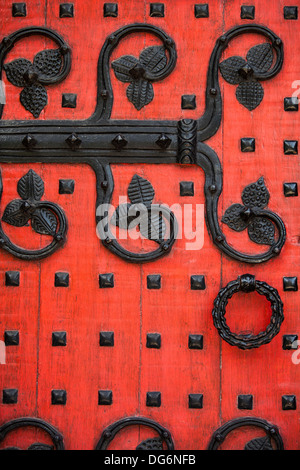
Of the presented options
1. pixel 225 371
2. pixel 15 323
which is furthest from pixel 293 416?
pixel 15 323

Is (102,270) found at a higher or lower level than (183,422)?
higher

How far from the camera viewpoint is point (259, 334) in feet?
6.59

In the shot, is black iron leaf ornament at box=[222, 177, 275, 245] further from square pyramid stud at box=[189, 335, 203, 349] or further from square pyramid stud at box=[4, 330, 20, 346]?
square pyramid stud at box=[4, 330, 20, 346]

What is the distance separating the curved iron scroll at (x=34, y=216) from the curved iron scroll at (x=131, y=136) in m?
0.10

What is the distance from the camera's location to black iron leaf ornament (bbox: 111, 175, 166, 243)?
209cm

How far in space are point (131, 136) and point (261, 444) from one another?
3.70 feet

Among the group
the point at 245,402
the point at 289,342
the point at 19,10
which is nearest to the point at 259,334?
the point at 289,342

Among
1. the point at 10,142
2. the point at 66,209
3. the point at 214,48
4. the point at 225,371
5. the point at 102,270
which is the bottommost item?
the point at 225,371

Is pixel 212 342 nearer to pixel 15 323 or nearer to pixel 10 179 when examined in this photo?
pixel 15 323

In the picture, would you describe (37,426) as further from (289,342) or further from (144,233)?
(289,342)

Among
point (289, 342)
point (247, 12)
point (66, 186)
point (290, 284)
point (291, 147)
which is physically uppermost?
point (247, 12)

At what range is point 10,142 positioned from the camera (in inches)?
83.4

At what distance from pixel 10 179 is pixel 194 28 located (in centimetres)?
83

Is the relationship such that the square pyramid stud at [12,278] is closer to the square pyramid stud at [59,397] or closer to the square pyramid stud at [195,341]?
the square pyramid stud at [59,397]
